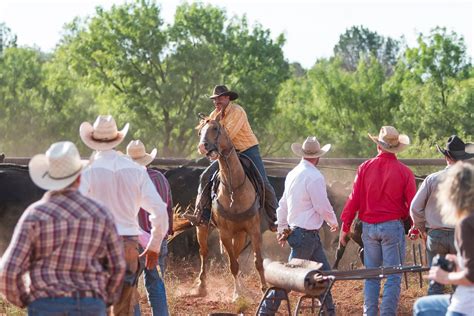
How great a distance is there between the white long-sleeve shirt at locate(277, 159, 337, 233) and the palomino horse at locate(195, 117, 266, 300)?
2.75m

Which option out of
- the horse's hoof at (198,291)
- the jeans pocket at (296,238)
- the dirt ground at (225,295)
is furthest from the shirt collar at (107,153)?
the horse's hoof at (198,291)

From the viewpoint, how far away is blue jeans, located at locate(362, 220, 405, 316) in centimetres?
1059

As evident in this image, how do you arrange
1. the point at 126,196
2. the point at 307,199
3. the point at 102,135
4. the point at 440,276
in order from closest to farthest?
1. the point at 440,276
2. the point at 126,196
3. the point at 102,135
4. the point at 307,199

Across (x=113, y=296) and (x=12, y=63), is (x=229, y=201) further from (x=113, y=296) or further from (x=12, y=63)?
(x=12, y=63)

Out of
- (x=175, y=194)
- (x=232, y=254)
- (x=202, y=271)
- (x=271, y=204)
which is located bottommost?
(x=202, y=271)

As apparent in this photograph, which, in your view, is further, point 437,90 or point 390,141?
point 437,90

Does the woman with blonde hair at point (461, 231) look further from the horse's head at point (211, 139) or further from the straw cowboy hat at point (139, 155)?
the horse's head at point (211, 139)

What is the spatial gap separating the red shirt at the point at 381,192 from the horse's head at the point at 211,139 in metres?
2.69

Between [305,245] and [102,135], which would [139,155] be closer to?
[305,245]

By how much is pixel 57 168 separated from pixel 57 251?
0.54 metres

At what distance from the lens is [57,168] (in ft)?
21.1

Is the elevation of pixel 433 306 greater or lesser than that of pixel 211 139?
lesser

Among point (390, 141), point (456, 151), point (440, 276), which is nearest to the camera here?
point (440, 276)

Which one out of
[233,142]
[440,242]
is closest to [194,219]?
[233,142]
